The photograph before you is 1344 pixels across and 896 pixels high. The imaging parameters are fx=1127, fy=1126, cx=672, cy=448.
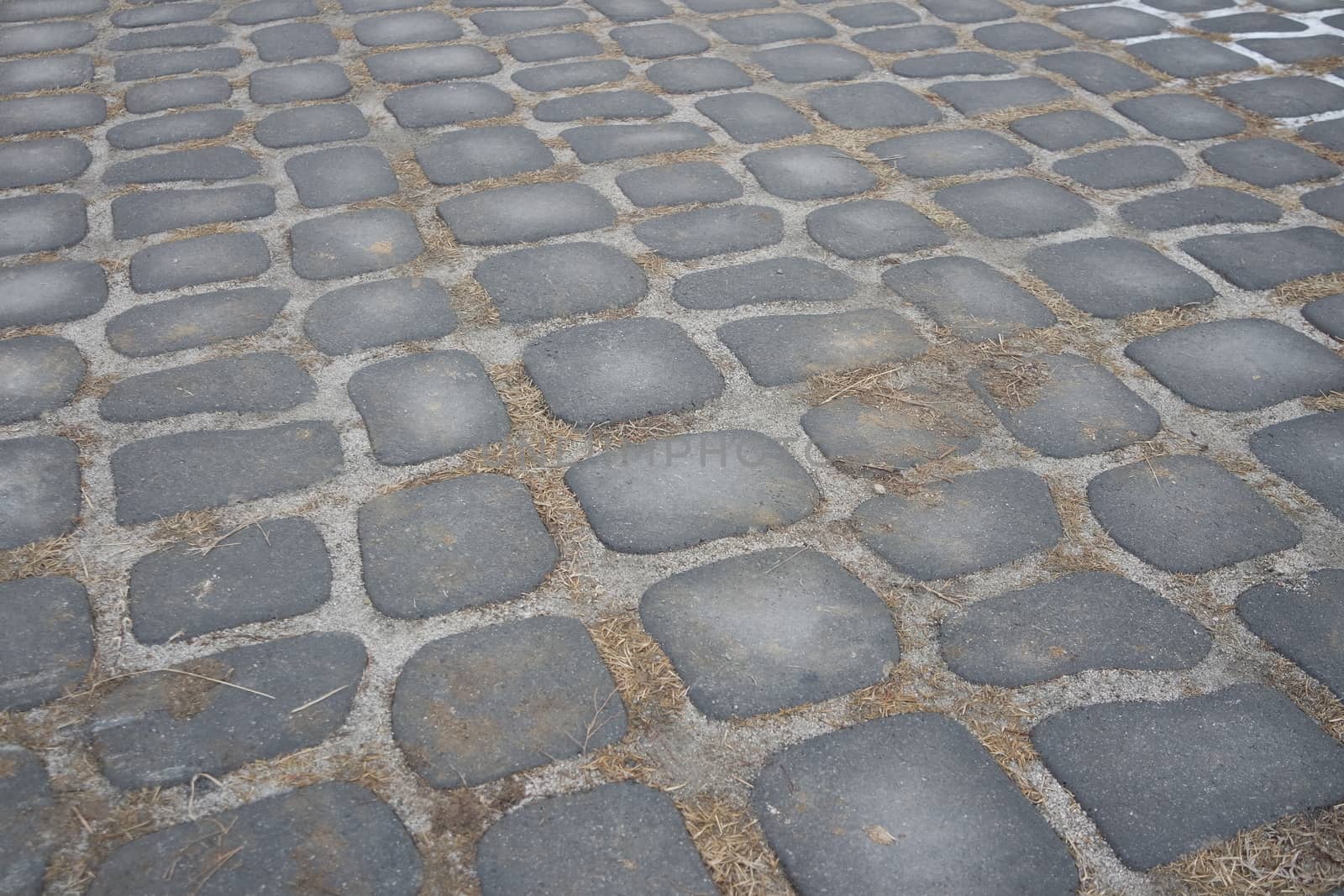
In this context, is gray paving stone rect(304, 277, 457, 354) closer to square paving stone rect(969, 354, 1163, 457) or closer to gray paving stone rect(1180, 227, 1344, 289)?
square paving stone rect(969, 354, 1163, 457)

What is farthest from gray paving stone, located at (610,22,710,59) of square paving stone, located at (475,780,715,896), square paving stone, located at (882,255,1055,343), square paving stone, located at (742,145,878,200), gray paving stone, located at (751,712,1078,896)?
square paving stone, located at (475,780,715,896)

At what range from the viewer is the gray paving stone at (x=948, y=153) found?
3596 millimetres

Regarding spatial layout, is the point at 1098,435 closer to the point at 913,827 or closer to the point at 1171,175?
the point at 913,827

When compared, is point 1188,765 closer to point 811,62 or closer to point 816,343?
point 816,343

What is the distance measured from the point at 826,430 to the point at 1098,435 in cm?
60

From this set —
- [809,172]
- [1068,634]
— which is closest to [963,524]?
[1068,634]

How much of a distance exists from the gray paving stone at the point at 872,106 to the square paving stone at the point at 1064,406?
1487mm

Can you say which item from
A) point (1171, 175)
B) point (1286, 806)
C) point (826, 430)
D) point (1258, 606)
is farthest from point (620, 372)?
point (1171, 175)

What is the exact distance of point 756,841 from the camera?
1.66 meters

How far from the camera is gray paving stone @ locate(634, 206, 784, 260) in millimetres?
3125

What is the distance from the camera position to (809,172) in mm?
3555

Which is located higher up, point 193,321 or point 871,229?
point 871,229

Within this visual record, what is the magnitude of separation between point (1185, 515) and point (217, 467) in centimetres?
199

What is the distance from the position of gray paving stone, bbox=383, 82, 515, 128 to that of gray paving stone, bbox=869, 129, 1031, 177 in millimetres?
1337
